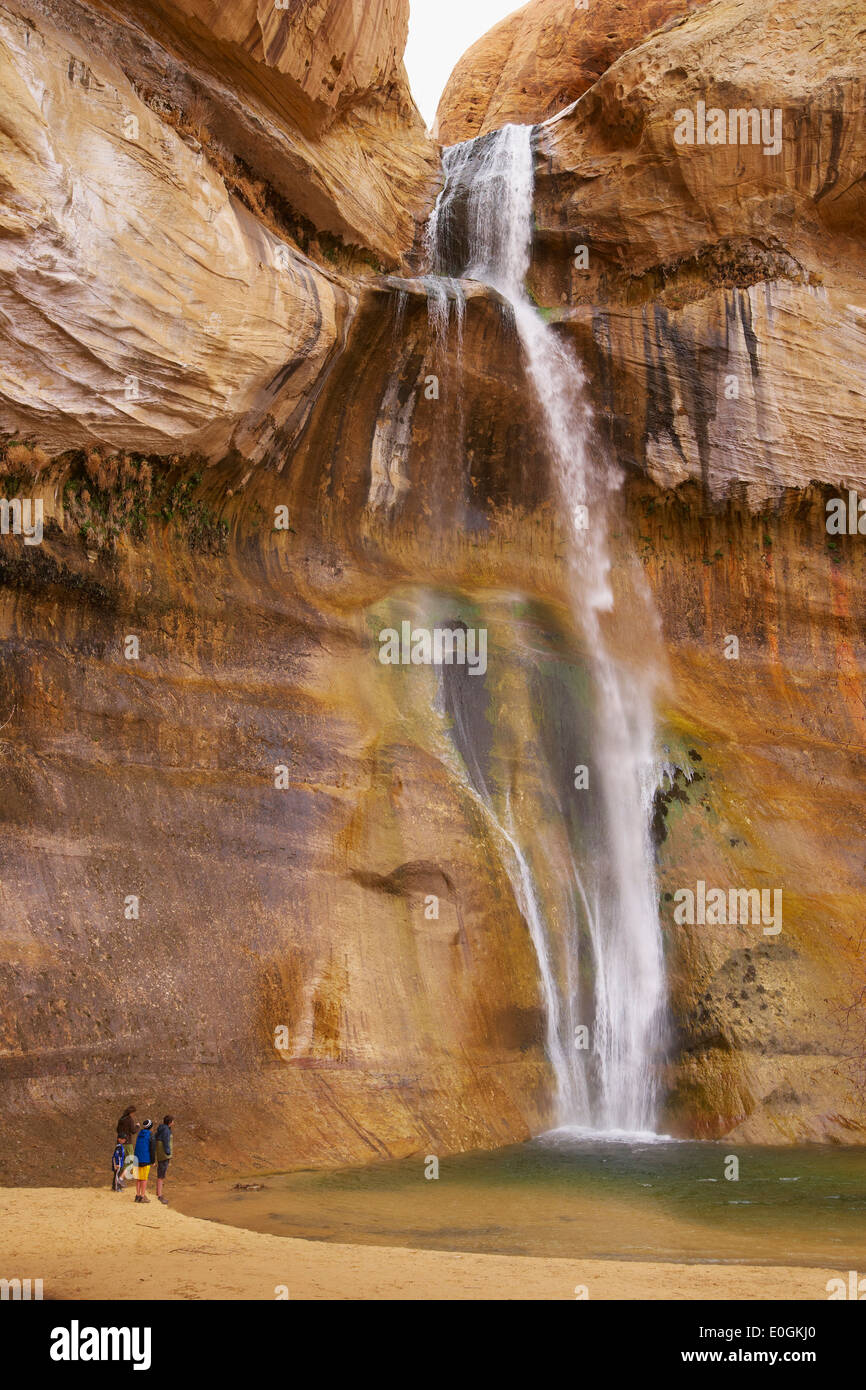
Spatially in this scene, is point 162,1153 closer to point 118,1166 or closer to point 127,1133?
point 118,1166

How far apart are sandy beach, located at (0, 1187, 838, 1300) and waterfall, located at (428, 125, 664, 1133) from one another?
6.67 metres

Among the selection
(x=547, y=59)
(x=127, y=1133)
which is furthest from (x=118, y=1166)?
(x=547, y=59)

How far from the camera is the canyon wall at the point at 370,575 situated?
13.5m

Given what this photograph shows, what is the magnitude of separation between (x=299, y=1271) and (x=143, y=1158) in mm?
3363

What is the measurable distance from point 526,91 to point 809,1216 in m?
26.9

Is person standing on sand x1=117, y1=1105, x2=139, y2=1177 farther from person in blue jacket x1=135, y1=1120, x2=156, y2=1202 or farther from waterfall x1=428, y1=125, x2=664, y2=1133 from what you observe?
waterfall x1=428, y1=125, x2=664, y2=1133

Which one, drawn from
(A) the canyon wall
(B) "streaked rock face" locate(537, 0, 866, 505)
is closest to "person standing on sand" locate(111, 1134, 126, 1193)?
(A) the canyon wall

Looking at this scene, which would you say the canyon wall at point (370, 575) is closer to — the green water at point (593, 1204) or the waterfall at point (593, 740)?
the waterfall at point (593, 740)

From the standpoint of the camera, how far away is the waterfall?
15.2 metres

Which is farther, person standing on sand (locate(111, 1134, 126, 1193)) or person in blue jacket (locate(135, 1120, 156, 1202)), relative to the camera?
person standing on sand (locate(111, 1134, 126, 1193))

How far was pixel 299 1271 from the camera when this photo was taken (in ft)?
26.3

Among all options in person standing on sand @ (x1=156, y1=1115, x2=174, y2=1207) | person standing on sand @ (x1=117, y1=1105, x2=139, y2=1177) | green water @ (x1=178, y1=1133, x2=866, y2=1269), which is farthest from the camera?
person standing on sand @ (x1=117, y1=1105, x2=139, y2=1177)

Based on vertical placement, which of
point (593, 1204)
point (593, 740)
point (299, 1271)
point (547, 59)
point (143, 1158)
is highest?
point (547, 59)

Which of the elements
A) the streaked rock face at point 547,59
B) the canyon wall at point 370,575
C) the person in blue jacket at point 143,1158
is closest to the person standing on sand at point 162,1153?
the person in blue jacket at point 143,1158
